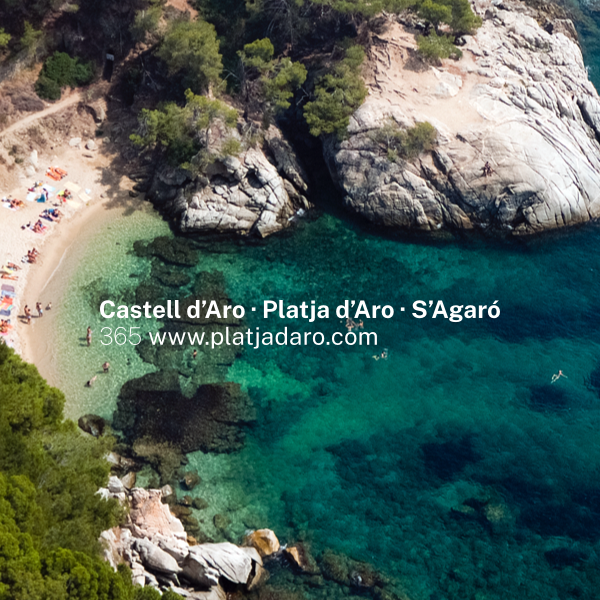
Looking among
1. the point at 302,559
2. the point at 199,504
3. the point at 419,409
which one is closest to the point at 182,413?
the point at 199,504

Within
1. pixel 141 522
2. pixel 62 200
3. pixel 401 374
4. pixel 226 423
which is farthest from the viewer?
pixel 62 200

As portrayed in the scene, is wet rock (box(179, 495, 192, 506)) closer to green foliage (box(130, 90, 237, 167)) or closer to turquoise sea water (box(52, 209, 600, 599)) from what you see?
turquoise sea water (box(52, 209, 600, 599))

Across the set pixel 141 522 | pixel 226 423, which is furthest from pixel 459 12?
pixel 141 522

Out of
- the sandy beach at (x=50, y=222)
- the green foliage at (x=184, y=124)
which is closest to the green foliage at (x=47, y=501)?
the sandy beach at (x=50, y=222)

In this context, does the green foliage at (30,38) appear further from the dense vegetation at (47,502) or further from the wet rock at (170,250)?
the dense vegetation at (47,502)

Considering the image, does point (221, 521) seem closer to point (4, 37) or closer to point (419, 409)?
point (419, 409)

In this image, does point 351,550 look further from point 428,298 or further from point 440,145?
point 440,145
